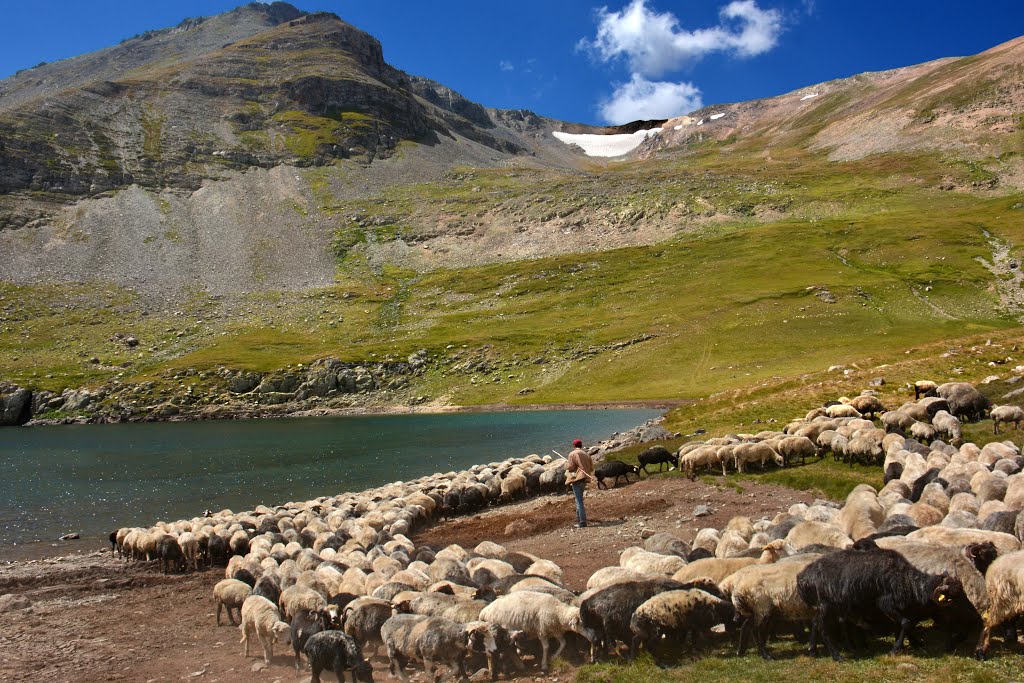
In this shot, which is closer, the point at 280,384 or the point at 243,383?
the point at 243,383

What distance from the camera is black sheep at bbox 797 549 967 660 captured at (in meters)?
8.89

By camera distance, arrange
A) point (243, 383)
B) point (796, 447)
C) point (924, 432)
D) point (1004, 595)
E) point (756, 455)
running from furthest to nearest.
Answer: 1. point (243, 383)
2. point (796, 447)
3. point (756, 455)
4. point (924, 432)
5. point (1004, 595)

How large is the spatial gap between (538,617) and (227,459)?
47999 mm

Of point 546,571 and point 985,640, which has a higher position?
point 985,640

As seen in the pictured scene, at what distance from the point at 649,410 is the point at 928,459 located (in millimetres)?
52741

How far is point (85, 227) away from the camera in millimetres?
155875

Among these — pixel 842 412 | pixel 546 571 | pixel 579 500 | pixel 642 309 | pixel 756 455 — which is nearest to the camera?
pixel 546 571

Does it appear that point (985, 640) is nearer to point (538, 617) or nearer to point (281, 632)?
A: point (538, 617)

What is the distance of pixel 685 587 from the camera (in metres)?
10.8

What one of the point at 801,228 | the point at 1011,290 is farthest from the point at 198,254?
the point at 1011,290

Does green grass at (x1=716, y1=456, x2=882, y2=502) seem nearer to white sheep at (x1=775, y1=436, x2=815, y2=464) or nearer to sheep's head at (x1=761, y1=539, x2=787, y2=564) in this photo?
white sheep at (x1=775, y1=436, x2=815, y2=464)

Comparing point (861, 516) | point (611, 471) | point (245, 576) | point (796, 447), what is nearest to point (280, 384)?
point (611, 471)

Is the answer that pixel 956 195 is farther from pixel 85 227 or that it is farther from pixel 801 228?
pixel 85 227

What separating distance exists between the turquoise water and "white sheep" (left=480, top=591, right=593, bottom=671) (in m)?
25.3
